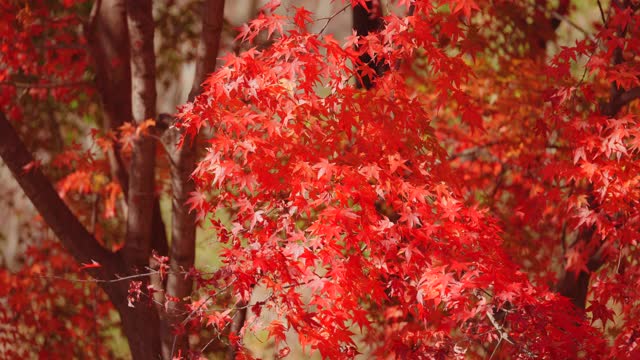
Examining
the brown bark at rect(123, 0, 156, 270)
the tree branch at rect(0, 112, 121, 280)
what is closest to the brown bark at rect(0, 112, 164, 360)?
the tree branch at rect(0, 112, 121, 280)

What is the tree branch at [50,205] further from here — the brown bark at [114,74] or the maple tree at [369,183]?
the brown bark at [114,74]

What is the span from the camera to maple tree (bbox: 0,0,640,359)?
4.18 meters

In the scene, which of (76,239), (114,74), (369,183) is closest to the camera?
(369,183)

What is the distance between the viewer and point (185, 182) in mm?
5867

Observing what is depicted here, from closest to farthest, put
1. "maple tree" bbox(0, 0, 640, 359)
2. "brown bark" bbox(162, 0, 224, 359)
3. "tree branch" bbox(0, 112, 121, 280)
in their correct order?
"maple tree" bbox(0, 0, 640, 359) → "brown bark" bbox(162, 0, 224, 359) → "tree branch" bbox(0, 112, 121, 280)

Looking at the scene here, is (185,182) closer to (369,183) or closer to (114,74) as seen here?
(369,183)

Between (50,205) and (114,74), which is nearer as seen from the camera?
(50,205)

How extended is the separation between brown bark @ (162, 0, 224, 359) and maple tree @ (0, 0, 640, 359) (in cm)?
1

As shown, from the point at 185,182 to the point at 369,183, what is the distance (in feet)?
5.37

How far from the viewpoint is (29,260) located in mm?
9891

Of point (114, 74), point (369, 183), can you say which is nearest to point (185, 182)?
point (369, 183)

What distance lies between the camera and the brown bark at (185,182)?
17.6 feet

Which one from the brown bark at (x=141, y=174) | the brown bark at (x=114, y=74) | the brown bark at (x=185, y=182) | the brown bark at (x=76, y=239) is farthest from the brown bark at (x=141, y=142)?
the brown bark at (x=114, y=74)

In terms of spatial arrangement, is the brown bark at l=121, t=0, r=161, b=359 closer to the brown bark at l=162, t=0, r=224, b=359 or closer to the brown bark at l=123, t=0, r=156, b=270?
the brown bark at l=123, t=0, r=156, b=270
